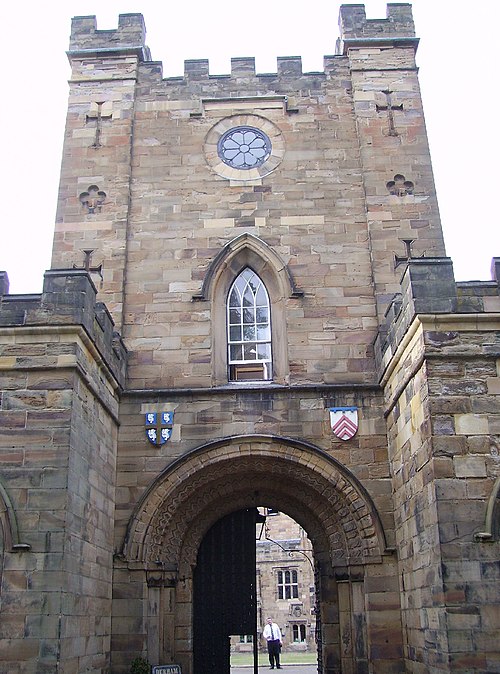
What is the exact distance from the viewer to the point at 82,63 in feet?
47.2

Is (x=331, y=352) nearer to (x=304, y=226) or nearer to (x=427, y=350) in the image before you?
(x=304, y=226)

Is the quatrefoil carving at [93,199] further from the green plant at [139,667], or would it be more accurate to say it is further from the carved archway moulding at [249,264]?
the green plant at [139,667]

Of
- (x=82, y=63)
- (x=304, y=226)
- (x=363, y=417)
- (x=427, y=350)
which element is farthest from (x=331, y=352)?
(x=82, y=63)

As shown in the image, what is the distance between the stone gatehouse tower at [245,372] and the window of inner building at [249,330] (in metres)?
0.04

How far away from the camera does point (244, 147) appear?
13.8 meters

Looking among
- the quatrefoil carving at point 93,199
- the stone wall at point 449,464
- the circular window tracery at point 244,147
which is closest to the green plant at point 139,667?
the stone wall at point 449,464

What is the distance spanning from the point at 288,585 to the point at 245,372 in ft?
74.7

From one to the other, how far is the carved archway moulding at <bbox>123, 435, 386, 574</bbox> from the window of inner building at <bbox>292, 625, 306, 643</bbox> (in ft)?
70.5

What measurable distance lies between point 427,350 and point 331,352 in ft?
11.2

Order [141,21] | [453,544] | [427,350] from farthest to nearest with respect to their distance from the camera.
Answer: [141,21], [427,350], [453,544]

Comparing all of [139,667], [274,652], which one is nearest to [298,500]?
[139,667]

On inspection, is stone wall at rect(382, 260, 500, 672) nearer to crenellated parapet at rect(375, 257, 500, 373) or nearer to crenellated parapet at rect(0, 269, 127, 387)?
crenellated parapet at rect(375, 257, 500, 373)

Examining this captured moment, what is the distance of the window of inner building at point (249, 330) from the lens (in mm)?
12195

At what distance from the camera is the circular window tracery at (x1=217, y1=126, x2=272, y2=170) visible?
13617 millimetres
